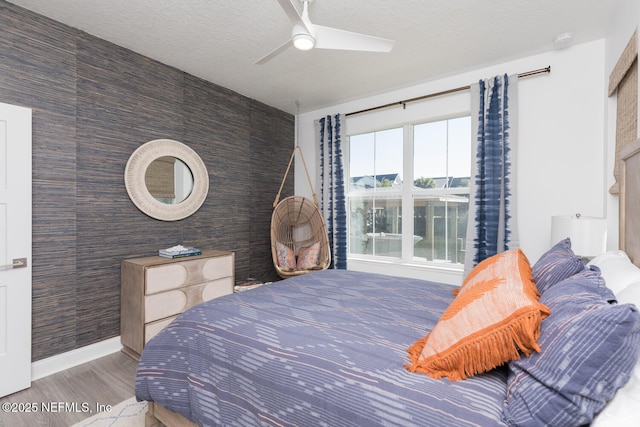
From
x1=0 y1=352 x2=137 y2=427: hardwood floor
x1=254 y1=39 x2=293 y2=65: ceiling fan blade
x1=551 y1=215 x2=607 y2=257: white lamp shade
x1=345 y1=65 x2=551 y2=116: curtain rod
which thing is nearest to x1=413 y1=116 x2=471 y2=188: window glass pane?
x1=345 y1=65 x2=551 y2=116: curtain rod

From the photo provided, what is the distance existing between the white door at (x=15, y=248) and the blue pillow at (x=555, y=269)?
3.13m

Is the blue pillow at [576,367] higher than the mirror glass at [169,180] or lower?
lower

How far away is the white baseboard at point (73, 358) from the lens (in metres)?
2.24

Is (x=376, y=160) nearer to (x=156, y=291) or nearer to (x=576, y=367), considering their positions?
(x=156, y=291)

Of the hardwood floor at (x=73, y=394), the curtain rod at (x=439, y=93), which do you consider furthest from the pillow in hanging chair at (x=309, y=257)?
the hardwood floor at (x=73, y=394)

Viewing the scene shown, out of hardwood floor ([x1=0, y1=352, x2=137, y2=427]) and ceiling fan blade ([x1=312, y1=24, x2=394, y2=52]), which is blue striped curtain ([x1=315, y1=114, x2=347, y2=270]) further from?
hardwood floor ([x1=0, y1=352, x2=137, y2=427])

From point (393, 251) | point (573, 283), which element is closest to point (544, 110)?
point (393, 251)

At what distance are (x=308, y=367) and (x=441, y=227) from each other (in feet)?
9.35

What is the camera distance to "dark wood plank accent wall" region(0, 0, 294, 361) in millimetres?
2227

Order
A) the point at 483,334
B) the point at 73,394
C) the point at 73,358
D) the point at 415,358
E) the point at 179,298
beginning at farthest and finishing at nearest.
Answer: the point at 179,298 < the point at 73,358 < the point at 73,394 < the point at 415,358 < the point at 483,334

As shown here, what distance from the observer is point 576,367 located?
30.7 inches

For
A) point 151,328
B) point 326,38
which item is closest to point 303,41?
point 326,38

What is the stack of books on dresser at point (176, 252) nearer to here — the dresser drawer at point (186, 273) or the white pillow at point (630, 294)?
the dresser drawer at point (186, 273)

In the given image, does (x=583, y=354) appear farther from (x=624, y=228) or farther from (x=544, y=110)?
(x=544, y=110)
